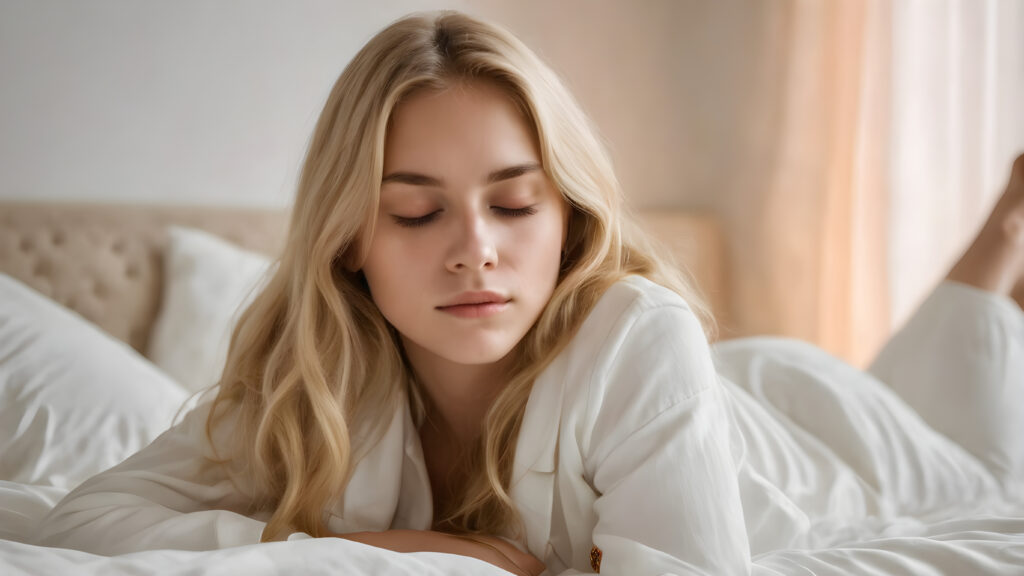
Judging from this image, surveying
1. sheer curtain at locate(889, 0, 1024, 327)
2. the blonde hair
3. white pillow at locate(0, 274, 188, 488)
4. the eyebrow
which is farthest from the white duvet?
sheer curtain at locate(889, 0, 1024, 327)

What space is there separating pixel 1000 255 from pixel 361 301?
141 centimetres

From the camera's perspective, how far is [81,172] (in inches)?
104

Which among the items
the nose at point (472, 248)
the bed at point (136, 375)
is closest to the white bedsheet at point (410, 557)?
the bed at point (136, 375)

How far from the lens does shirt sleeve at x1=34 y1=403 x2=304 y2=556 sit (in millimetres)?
1137

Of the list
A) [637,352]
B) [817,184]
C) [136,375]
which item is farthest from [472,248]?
[817,184]

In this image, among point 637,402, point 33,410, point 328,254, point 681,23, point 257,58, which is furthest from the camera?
point 681,23

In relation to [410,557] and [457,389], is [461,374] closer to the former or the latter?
[457,389]

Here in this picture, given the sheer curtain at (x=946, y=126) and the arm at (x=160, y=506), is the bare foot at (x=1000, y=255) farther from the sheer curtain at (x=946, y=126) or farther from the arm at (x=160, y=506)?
the arm at (x=160, y=506)

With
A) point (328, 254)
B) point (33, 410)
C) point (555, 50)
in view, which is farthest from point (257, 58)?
point (328, 254)

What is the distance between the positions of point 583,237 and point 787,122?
2.25m

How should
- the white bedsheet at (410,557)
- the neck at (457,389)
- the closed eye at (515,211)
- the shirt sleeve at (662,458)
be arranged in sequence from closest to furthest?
the white bedsheet at (410,557)
the shirt sleeve at (662,458)
the closed eye at (515,211)
the neck at (457,389)

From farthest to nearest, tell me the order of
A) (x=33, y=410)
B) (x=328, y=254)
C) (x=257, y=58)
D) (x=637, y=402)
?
1. (x=257, y=58)
2. (x=33, y=410)
3. (x=328, y=254)
4. (x=637, y=402)

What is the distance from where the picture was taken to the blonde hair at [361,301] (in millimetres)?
1254

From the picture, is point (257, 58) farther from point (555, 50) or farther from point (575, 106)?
point (575, 106)
